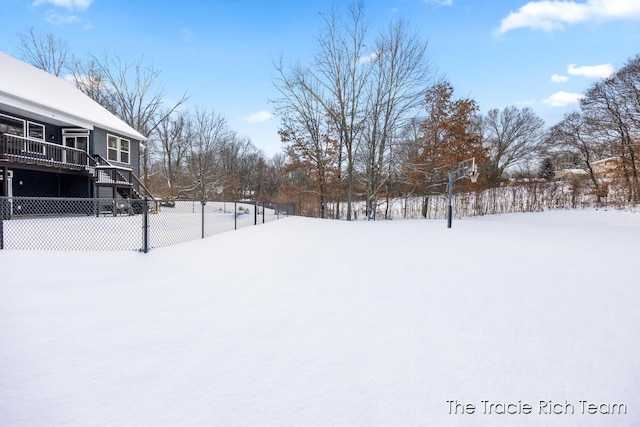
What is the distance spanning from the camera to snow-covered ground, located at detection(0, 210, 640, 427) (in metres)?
1.50

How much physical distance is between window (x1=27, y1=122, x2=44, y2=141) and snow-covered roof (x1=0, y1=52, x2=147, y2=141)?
383 mm

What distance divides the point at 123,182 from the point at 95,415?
595 inches

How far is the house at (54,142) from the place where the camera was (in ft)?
35.2

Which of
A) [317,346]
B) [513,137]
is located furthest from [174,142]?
[513,137]

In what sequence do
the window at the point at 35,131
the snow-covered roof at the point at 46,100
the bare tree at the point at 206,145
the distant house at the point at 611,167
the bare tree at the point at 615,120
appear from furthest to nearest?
the bare tree at the point at 206,145 → the distant house at the point at 611,167 → the bare tree at the point at 615,120 → the window at the point at 35,131 → the snow-covered roof at the point at 46,100

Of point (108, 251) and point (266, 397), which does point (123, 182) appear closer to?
point (108, 251)

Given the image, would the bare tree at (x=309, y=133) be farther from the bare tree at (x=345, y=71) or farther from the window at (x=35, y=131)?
the window at (x=35, y=131)

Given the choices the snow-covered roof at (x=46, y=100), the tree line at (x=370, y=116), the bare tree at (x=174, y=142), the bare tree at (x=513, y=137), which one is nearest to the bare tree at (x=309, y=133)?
the tree line at (x=370, y=116)

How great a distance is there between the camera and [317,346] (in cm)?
211

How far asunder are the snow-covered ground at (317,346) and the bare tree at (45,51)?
2620cm

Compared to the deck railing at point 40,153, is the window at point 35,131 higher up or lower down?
higher up

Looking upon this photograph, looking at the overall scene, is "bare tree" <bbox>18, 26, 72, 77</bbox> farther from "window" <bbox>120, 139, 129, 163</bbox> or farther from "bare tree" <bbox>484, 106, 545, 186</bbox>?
"bare tree" <bbox>484, 106, 545, 186</bbox>

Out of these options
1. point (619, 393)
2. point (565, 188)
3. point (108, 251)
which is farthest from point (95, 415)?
point (565, 188)

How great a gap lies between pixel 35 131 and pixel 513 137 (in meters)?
36.4
